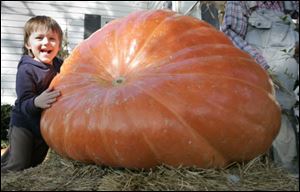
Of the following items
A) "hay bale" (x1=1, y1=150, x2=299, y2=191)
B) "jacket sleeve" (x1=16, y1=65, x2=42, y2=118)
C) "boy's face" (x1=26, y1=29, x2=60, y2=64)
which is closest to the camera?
"hay bale" (x1=1, y1=150, x2=299, y2=191)

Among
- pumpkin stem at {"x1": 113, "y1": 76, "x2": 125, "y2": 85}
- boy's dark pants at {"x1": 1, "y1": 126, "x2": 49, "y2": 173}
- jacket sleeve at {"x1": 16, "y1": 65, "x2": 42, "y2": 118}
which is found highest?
pumpkin stem at {"x1": 113, "y1": 76, "x2": 125, "y2": 85}

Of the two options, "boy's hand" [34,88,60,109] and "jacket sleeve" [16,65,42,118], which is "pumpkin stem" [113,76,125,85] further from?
"jacket sleeve" [16,65,42,118]

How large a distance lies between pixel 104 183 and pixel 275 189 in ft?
2.25

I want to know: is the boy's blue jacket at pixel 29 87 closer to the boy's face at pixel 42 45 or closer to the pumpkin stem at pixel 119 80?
the boy's face at pixel 42 45

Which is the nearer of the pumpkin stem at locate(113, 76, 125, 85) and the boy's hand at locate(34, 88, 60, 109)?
the pumpkin stem at locate(113, 76, 125, 85)


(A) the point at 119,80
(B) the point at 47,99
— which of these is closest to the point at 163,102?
(A) the point at 119,80

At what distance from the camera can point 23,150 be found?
2746 millimetres

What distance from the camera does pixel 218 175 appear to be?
6.20 feet

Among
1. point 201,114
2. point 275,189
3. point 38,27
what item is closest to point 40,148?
point 38,27

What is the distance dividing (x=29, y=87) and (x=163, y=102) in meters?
1.10

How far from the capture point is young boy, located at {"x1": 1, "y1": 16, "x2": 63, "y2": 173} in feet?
8.71

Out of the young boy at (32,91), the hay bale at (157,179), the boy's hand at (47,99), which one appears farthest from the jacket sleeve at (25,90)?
the hay bale at (157,179)

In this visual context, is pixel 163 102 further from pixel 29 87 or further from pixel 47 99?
pixel 29 87

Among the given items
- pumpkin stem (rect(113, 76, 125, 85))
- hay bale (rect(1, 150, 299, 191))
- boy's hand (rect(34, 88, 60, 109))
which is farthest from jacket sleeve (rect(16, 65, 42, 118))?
pumpkin stem (rect(113, 76, 125, 85))
